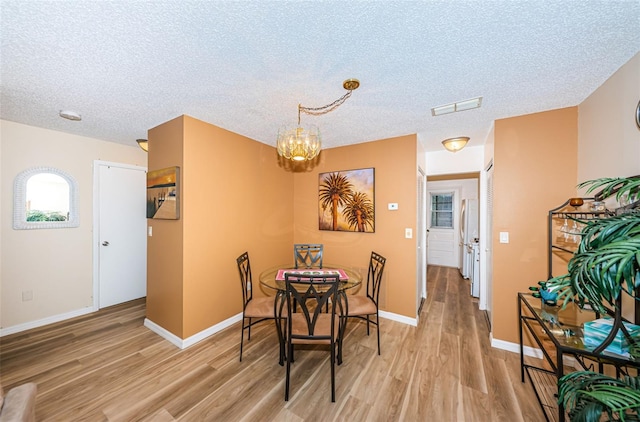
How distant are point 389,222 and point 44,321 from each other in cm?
467

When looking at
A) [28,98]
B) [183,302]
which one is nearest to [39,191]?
[28,98]

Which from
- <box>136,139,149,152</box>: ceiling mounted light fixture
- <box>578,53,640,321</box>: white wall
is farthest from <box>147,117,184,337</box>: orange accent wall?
<box>578,53,640,321</box>: white wall

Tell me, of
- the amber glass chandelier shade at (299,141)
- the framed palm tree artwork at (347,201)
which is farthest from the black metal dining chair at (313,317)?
the framed palm tree artwork at (347,201)

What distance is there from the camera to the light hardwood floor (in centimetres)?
175

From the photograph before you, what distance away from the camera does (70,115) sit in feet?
8.21

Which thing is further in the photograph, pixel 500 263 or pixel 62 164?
pixel 62 164

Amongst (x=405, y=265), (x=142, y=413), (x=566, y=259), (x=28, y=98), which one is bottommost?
(x=142, y=413)

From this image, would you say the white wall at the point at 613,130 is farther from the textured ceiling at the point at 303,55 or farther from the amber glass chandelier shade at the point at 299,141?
the amber glass chandelier shade at the point at 299,141

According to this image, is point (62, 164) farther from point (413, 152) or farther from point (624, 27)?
point (624, 27)

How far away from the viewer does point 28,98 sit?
217 cm

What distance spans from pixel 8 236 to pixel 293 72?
3.85 metres

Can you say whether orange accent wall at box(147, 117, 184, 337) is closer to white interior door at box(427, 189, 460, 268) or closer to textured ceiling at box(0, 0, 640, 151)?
textured ceiling at box(0, 0, 640, 151)

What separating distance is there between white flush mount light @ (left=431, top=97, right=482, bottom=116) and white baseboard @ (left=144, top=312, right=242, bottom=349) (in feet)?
11.3

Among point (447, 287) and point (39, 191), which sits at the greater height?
point (39, 191)
